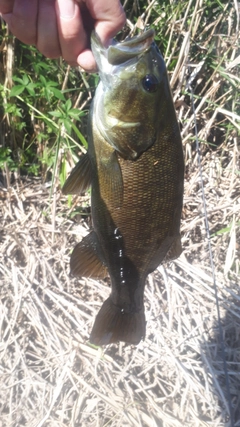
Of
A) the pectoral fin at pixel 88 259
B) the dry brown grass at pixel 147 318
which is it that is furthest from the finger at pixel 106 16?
the dry brown grass at pixel 147 318

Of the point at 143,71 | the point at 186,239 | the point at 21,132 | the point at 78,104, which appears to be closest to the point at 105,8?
the point at 143,71

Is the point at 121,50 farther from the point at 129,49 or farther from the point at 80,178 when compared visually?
the point at 80,178

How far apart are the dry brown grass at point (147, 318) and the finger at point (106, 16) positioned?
104cm

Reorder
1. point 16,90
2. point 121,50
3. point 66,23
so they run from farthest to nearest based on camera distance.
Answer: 1. point 16,90
2. point 66,23
3. point 121,50

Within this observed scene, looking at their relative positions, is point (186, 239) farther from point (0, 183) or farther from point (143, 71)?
point (143, 71)

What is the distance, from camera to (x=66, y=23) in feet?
3.80

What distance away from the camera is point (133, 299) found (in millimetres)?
1330

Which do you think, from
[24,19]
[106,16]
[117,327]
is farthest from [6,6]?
[117,327]

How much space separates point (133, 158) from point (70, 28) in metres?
0.38

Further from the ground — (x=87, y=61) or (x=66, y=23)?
(x=66, y=23)

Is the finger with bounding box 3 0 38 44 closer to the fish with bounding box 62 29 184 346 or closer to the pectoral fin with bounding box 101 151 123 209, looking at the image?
the fish with bounding box 62 29 184 346

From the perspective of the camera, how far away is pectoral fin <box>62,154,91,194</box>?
3.75ft

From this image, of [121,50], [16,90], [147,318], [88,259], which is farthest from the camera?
[147,318]

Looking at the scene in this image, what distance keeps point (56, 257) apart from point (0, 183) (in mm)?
484
